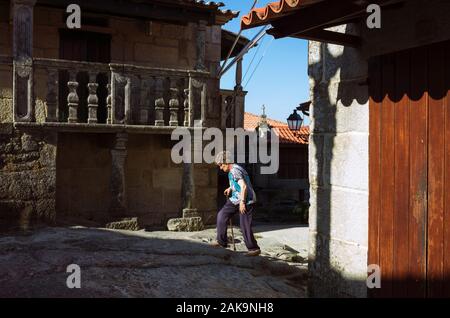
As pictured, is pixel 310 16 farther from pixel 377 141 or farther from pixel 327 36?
pixel 377 141

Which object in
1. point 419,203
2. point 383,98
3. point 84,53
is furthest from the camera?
point 84,53

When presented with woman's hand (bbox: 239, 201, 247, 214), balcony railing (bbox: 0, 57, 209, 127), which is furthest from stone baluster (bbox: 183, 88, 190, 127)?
woman's hand (bbox: 239, 201, 247, 214)

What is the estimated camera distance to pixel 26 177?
8.09 metres

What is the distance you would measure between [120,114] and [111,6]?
6.37 ft

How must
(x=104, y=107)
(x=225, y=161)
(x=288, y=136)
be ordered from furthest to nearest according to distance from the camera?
(x=288, y=136) < (x=104, y=107) < (x=225, y=161)

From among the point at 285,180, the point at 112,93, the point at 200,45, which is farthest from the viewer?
the point at 285,180

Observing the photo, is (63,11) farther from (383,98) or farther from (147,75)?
(383,98)

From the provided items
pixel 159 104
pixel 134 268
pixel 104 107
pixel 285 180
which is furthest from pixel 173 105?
pixel 285 180

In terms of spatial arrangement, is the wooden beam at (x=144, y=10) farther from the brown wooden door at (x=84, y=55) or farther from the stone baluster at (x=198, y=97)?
the stone baluster at (x=198, y=97)

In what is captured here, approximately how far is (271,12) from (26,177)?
5.72 metres

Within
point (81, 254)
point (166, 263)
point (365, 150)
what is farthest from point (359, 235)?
point (81, 254)

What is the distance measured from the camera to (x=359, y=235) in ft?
14.0

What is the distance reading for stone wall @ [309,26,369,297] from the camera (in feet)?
14.0

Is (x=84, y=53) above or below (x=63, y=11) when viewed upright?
below
